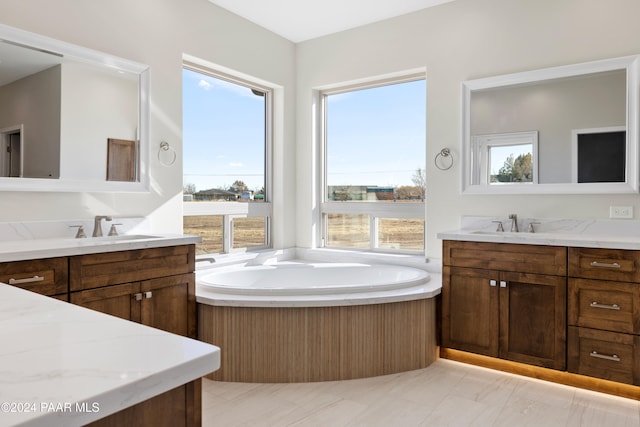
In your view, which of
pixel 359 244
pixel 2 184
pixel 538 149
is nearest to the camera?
pixel 2 184

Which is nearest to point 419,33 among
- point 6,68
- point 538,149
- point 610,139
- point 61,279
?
point 538,149

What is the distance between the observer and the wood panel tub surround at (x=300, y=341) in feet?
8.84

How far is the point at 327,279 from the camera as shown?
3.80 m

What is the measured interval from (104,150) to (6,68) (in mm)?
659

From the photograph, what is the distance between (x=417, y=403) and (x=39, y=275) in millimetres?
1968

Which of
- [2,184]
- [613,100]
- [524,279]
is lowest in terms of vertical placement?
[524,279]

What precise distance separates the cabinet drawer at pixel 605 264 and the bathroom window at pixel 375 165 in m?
1.41

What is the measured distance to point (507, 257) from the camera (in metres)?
2.84

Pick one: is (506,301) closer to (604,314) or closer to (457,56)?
(604,314)

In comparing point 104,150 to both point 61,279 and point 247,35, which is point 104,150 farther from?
point 247,35

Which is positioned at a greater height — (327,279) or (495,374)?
(327,279)

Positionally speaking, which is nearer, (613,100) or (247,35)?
(613,100)

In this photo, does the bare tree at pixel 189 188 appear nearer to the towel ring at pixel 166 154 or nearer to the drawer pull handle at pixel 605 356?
the towel ring at pixel 166 154

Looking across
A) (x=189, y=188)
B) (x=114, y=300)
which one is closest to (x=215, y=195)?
(x=189, y=188)
